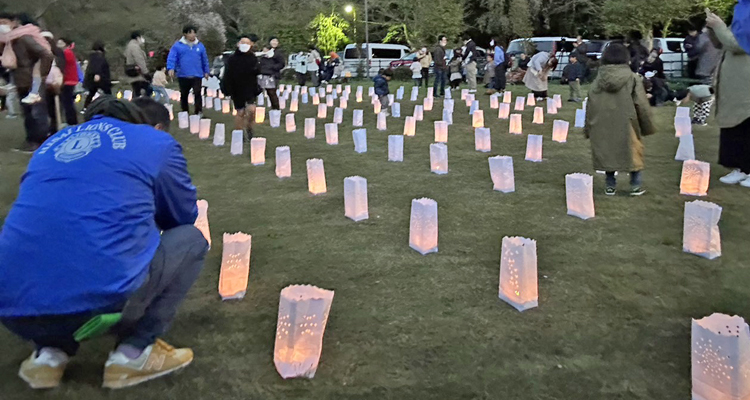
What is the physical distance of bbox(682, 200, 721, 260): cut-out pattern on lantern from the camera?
424 centimetres

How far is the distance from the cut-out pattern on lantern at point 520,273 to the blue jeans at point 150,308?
65.4 inches

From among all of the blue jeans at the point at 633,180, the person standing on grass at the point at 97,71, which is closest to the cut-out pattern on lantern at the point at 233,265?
the blue jeans at the point at 633,180

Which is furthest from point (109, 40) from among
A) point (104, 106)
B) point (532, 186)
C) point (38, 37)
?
point (104, 106)

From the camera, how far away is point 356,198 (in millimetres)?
5297

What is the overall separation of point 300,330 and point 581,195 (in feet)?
10.8

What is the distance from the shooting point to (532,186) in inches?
256

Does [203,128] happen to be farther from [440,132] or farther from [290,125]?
[440,132]

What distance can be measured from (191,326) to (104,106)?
125cm

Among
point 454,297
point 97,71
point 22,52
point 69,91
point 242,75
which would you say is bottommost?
point 454,297

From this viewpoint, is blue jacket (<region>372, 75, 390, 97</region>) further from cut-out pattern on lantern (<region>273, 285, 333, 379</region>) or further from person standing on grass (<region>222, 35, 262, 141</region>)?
cut-out pattern on lantern (<region>273, 285, 333, 379</region>)

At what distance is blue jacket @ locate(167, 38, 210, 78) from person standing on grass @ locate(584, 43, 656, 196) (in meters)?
7.48

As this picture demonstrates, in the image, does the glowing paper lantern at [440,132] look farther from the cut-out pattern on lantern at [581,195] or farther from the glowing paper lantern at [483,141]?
the cut-out pattern on lantern at [581,195]

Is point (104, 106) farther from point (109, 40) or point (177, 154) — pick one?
point (109, 40)

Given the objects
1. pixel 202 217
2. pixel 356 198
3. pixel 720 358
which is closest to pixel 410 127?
pixel 356 198
